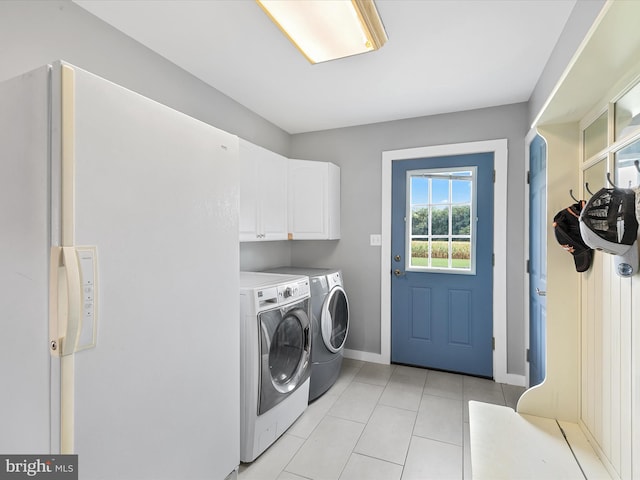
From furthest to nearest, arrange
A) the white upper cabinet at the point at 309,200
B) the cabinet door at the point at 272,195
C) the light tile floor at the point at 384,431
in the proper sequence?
the white upper cabinet at the point at 309,200 < the cabinet door at the point at 272,195 < the light tile floor at the point at 384,431

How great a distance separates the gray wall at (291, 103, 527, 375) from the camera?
2631 millimetres

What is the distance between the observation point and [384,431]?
2.03 metres

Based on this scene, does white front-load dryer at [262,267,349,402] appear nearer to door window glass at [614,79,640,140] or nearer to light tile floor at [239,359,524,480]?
light tile floor at [239,359,524,480]

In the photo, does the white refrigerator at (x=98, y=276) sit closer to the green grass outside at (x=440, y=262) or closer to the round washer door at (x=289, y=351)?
the round washer door at (x=289, y=351)

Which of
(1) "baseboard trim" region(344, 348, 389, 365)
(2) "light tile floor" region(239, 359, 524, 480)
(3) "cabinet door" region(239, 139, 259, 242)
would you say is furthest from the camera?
(1) "baseboard trim" region(344, 348, 389, 365)

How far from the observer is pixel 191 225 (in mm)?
1232

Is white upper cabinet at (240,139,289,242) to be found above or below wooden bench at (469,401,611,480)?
above

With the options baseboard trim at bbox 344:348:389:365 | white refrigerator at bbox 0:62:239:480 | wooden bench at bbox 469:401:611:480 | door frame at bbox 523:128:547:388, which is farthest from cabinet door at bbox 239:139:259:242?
door frame at bbox 523:128:547:388

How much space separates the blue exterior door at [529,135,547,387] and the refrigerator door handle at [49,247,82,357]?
2345 mm

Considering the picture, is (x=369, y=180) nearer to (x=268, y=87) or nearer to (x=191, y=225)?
(x=268, y=87)

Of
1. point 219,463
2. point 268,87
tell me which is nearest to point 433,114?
point 268,87

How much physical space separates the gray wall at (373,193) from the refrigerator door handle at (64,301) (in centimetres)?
257

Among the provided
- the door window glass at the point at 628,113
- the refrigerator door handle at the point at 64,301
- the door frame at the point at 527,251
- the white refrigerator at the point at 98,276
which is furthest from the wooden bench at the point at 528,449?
the door frame at the point at 527,251

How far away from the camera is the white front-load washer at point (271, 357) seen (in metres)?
1.73
